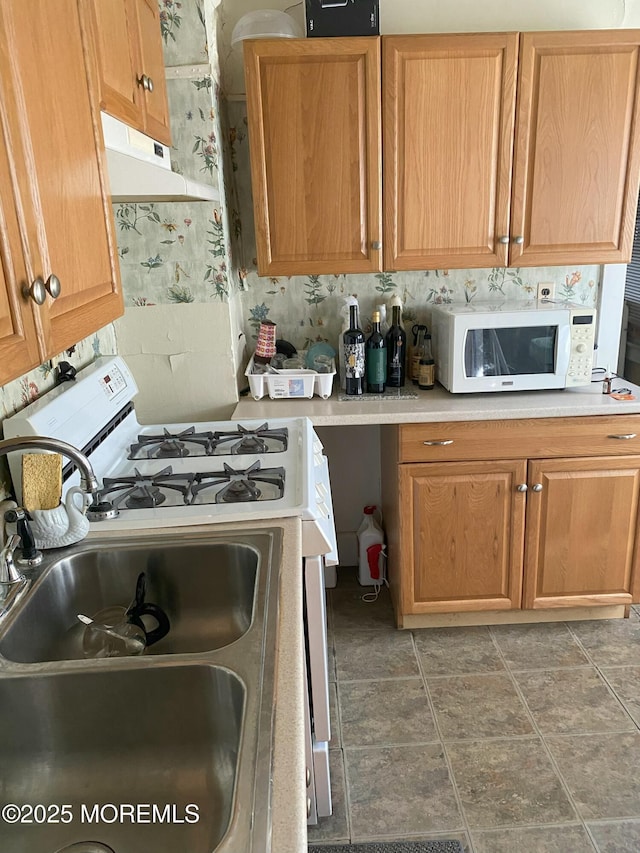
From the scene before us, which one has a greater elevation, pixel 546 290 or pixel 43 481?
pixel 546 290

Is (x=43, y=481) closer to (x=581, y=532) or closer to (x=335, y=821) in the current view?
(x=335, y=821)

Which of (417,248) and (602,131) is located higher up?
(602,131)

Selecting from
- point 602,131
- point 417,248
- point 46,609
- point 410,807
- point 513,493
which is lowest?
point 410,807

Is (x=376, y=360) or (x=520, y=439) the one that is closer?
(x=520, y=439)

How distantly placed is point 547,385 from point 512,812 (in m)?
1.36

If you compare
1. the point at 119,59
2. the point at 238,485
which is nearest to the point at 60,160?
the point at 119,59

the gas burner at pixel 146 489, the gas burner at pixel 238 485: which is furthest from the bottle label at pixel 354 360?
the gas burner at pixel 146 489

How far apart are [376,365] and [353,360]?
3.7 inches

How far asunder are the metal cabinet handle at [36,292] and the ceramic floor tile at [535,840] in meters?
1.65

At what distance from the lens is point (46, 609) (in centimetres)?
123

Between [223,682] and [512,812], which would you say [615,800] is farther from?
[223,682]

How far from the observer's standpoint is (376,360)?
2451 millimetres

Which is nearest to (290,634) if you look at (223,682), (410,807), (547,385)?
(223,682)

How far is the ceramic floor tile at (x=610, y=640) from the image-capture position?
235 cm
